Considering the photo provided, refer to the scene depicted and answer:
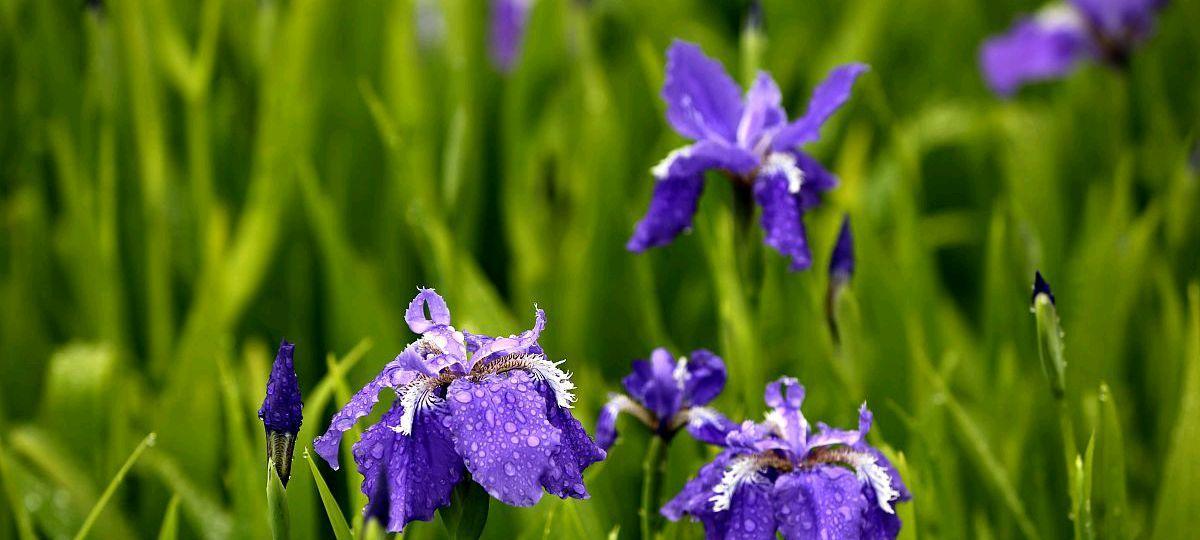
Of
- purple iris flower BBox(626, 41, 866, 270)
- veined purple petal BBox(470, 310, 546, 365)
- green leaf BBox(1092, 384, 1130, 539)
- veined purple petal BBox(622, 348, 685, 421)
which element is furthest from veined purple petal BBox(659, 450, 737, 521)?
green leaf BBox(1092, 384, 1130, 539)

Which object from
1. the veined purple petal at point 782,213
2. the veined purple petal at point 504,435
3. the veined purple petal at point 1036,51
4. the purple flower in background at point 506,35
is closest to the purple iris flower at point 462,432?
the veined purple petal at point 504,435

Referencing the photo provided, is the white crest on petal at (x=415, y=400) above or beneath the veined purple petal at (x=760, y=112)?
beneath

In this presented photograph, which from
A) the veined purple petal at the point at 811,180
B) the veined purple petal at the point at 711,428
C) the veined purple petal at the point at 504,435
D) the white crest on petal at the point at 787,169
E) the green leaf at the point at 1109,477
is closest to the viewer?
the veined purple petal at the point at 504,435

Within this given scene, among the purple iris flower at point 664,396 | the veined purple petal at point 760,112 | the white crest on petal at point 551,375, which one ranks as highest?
the veined purple petal at point 760,112

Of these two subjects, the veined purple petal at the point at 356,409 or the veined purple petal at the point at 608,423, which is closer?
the veined purple petal at the point at 356,409

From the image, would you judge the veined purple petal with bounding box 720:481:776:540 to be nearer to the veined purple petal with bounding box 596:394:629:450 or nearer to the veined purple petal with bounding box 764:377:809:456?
the veined purple petal with bounding box 764:377:809:456

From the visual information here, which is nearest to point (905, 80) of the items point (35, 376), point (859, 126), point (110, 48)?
point (859, 126)

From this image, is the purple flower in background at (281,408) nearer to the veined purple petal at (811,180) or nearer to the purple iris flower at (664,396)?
the purple iris flower at (664,396)

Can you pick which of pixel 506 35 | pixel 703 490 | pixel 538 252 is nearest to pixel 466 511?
pixel 703 490

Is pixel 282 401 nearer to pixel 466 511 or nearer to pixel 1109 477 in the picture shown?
pixel 466 511
